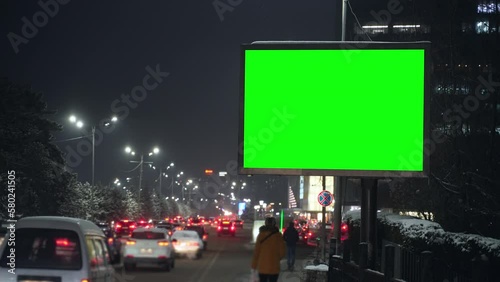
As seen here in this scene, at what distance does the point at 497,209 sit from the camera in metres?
18.0

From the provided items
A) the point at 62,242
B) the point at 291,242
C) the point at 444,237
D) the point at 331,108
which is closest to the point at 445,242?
the point at 444,237

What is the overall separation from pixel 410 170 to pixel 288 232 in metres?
15.2

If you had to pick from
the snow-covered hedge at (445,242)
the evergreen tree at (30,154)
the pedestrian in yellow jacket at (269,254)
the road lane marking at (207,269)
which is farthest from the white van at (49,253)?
the evergreen tree at (30,154)

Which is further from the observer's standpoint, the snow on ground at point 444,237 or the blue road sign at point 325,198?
the blue road sign at point 325,198

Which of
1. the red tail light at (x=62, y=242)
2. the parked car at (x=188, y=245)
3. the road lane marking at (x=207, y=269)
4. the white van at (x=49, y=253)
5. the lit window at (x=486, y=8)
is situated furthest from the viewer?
the parked car at (x=188, y=245)

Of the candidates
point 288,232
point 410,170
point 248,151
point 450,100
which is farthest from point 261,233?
point 288,232

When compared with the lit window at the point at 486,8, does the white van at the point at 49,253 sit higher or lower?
lower

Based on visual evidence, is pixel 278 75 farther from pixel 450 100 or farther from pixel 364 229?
pixel 450 100

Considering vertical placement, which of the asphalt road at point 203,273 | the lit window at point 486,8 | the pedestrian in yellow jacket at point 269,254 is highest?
the lit window at point 486,8

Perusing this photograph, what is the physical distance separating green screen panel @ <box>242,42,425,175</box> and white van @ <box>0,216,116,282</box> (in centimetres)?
547

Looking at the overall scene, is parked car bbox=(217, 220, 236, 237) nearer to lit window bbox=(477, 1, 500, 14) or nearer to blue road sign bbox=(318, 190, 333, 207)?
blue road sign bbox=(318, 190, 333, 207)

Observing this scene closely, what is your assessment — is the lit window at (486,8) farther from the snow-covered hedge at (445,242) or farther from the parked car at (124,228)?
the parked car at (124,228)

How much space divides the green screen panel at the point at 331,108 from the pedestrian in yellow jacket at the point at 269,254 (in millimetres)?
1753

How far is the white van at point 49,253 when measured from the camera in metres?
10.7
